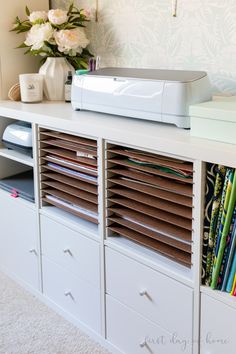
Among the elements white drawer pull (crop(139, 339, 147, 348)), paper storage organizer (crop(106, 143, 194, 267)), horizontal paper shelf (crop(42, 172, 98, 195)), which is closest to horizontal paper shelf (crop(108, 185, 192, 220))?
paper storage organizer (crop(106, 143, 194, 267))

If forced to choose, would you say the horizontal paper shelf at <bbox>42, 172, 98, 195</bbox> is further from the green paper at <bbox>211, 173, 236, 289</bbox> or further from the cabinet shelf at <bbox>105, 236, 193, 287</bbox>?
the green paper at <bbox>211, 173, 236, 289</bbox>

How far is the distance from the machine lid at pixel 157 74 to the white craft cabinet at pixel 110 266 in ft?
0.52

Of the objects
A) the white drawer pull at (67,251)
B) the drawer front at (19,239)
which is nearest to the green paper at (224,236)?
the white drawer pull at (67,251)

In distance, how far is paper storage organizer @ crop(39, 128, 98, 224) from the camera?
1.71 metres

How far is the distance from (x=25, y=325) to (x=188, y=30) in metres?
1.32

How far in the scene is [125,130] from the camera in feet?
4.94

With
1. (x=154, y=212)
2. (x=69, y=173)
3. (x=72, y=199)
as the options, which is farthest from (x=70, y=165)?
(x=154, y=212)

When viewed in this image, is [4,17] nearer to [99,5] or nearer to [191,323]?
[99,5]

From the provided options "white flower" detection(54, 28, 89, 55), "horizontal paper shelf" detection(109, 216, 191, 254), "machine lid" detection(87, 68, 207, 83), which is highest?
"white flower" detection(54, 28, 89, 55)

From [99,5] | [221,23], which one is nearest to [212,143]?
[221,23]

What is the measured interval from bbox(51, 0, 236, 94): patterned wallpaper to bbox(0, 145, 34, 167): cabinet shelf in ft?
1.82

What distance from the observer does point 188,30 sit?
1.80 meters

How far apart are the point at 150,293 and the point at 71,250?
42 centimetres

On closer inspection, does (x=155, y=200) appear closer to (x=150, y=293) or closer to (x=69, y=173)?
(x=150, y=293)
